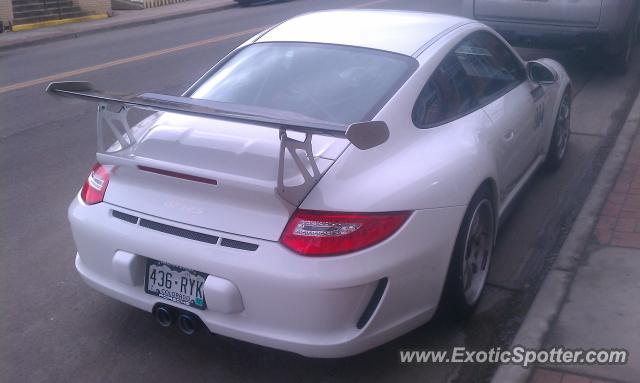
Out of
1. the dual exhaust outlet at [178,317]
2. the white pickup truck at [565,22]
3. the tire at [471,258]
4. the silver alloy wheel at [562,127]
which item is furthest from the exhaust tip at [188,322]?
the white pickup truck at [565,22]

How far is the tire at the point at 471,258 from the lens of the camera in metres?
4.04

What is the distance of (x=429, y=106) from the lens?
4.34 meters

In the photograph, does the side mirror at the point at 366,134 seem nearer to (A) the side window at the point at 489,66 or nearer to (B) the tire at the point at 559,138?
(A) the side window at the point at 489,66

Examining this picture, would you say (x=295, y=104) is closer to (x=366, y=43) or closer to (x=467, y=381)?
(x=366, y=43)

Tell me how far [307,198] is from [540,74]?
2.74 m

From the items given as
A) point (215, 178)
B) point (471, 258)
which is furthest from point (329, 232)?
point (471, 258)

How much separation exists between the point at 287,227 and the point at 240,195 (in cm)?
26

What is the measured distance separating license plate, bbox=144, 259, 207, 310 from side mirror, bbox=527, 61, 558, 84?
3051 mm

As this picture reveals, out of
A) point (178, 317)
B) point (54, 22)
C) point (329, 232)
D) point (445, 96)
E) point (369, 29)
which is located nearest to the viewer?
point (329, 232)

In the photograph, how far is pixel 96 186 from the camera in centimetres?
406

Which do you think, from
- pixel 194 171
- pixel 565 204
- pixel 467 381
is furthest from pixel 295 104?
pixel 565 204

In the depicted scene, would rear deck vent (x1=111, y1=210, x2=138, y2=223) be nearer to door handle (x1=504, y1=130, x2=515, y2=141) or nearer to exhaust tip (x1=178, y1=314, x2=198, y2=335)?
exhaust tip (x1=178, y1=314, x2=198, y2=335)

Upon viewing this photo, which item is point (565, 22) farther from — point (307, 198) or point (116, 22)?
point (116, 22)

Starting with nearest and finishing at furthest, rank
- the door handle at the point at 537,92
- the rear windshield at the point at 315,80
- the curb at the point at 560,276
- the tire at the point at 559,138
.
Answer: the curb at the point at 560,276, the rear windshield at the point at 315,80, the door handle at the point at 537,92, the tire at the point at 559,138
